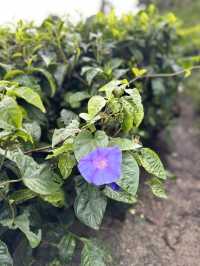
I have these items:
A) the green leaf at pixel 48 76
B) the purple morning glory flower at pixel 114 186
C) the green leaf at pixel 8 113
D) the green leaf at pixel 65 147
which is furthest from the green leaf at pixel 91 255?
the green leaf at pixel 48 76

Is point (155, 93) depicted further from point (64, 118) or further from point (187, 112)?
point (187, 112)

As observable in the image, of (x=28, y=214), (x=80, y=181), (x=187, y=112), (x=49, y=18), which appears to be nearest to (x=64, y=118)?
(x=80, y=181)

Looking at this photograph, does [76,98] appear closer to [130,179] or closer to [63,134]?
[63,134]

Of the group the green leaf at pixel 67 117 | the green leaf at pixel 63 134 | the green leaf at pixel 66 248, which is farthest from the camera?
the green leaf at pixel 67 117

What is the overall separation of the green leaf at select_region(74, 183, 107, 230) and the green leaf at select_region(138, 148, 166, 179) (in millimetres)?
175

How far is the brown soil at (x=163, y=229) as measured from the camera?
1676mm

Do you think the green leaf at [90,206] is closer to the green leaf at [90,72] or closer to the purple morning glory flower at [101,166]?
the purple morning glory flower at [101,166]

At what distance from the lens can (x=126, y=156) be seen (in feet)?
4.31

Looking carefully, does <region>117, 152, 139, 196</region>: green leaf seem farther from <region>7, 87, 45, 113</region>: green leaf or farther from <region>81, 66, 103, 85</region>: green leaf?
<region>81, 66, 103, 85</region>: green leaf

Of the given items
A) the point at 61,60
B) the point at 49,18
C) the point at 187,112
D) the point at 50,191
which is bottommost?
the point at 187,112

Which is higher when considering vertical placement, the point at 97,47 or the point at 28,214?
the point at 97,47

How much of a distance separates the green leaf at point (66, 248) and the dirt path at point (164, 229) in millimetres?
246

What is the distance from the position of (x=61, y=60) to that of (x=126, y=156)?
2.50ft

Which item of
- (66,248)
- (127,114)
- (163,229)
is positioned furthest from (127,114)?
(163,229)
